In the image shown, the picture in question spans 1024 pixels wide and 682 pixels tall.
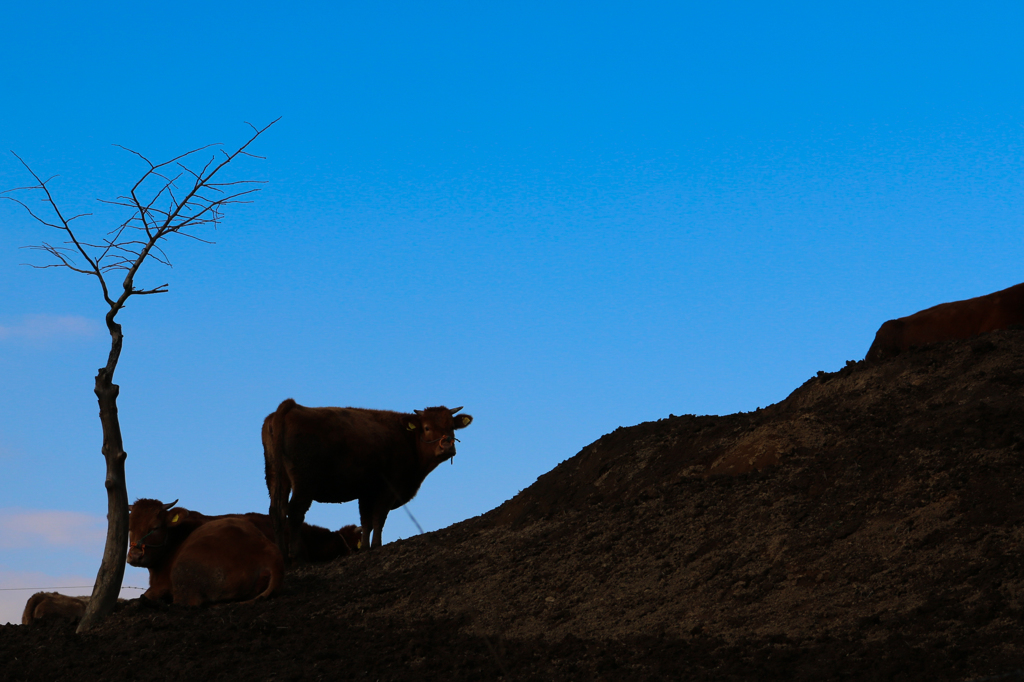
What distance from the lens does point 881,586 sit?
8469 mm

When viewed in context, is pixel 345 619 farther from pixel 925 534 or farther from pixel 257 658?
pixel 925 534

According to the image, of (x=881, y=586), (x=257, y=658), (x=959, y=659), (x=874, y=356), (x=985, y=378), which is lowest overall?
(x=959, y=659)

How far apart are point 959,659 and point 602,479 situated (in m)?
7.06

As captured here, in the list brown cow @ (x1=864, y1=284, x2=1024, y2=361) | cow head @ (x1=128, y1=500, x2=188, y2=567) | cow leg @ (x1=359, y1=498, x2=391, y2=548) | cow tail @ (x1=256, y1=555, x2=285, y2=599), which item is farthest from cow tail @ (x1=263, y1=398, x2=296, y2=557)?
brown cow @ (x1=864, y1=284, x2=1024, y2=361)

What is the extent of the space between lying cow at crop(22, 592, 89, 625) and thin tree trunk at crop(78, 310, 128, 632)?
2.91 metres

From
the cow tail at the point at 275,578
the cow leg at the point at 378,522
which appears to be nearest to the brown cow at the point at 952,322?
the cow leg at the point at 378,522

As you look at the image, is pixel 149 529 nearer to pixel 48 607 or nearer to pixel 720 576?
pixel 48 607

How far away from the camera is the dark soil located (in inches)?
312

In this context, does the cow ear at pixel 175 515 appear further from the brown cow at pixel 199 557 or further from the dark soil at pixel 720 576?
the dark soil at pixel 720 576

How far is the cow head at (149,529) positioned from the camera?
1274 cm

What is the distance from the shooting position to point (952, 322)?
13758 mm

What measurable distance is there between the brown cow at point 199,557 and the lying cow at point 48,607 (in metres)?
2.31

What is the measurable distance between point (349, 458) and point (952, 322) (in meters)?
9.10

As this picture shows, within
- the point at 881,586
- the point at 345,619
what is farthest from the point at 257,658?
the point at 881,586
